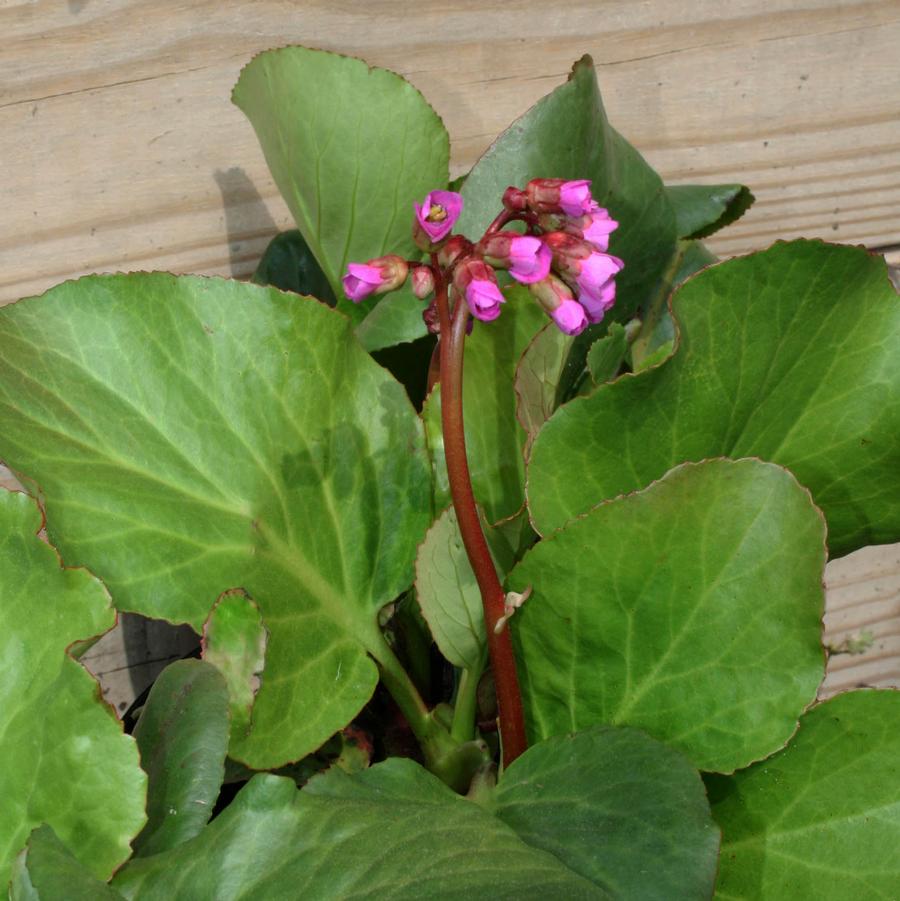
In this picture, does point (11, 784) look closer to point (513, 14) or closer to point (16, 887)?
point (16, 887)

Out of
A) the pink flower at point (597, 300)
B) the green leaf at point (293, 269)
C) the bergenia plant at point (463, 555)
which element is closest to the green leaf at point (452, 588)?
the bergenia plant at point (463, 555)

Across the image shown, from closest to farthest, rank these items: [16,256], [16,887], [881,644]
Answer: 1. [16,887]
2. [16,256]
3. [881,644]

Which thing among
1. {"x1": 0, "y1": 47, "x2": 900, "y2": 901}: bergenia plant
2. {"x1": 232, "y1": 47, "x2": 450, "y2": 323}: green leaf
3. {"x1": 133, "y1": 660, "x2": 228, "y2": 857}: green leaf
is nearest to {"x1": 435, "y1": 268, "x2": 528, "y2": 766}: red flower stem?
{"x1": 0, "y1": 47, "x2": 900, "y2": 901}: bergenia plant

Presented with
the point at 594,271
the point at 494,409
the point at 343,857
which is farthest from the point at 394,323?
the point at 343,857

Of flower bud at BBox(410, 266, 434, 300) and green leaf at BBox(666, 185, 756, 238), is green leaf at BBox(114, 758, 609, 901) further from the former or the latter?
green leaf at BBox(666, 185, 756, 238)

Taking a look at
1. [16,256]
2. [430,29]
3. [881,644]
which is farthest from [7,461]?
[881,644]

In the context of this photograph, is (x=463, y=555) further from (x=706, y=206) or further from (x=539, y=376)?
(x=706, y=206)
